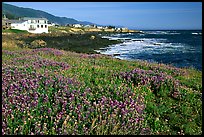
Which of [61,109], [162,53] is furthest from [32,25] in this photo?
[61,109]

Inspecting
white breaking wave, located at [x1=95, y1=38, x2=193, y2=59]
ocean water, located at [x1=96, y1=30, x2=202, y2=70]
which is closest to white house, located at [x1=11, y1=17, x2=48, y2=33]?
ocean water, located at [x1=96, y1=30, x2=202, y2=70]

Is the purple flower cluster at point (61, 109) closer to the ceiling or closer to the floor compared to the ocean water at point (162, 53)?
closer to the ceiling

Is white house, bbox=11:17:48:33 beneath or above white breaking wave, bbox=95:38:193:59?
above

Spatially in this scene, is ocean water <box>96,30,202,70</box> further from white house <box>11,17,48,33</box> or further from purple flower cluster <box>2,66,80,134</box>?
white house <box>11,17,48,33</box>

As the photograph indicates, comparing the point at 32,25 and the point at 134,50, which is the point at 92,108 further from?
the point at 32,25

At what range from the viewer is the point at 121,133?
6125mm

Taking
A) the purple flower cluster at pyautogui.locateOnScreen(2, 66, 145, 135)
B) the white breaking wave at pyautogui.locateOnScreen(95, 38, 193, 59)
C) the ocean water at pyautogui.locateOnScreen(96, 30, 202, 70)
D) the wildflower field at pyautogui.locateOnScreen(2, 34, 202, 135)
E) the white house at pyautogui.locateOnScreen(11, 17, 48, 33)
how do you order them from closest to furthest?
the purple flower cluster at pyautogui.locateOnScreen(2, 66, 145, 135) → the wildflower field at pyautogui.locateOnScreen(2, 34, 202, 135) → the ocean water at pyautogui.locateOnScreen(96, 30, 202, 70) → the white breaking wave at pyautogui.locateOnScreen(95, 38, 193, 59) → the white house at pyautogui.locateOnScreen(11, 17, 48, 33)

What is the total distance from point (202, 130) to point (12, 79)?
17.3 ft

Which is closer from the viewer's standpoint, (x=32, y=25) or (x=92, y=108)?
(x=92, y=108)

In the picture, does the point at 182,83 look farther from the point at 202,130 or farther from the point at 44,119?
the point at 44,119

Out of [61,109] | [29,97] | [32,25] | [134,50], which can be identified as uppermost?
[32,25]

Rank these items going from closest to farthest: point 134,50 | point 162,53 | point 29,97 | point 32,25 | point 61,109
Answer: point 61,109 → point 29,97 → point 162,53 → point 134,50 → point 32,25

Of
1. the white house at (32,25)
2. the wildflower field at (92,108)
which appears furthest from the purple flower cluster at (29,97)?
the white house at (32,25)

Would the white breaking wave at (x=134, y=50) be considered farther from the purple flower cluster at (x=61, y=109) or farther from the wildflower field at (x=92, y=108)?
the purple flower cluster at (x=61, y=109)
